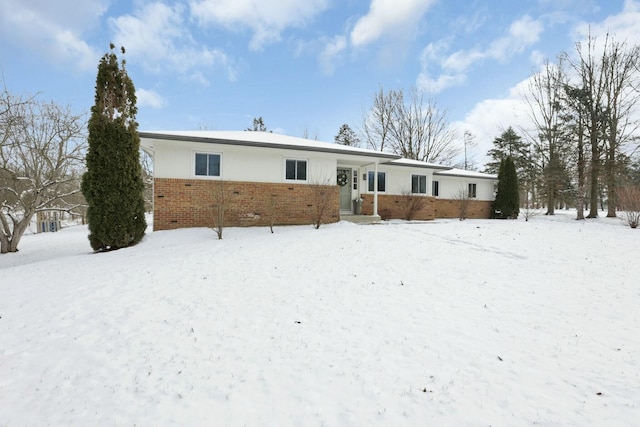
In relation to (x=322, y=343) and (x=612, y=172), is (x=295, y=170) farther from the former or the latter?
(x=612, y=172)

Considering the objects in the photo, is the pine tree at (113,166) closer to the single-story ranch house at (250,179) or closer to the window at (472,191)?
the single-story ranch house at (250,179)

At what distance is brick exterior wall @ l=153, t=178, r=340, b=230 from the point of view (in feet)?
36.3

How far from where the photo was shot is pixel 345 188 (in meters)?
15.2

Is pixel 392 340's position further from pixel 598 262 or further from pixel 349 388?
pixel 598 262

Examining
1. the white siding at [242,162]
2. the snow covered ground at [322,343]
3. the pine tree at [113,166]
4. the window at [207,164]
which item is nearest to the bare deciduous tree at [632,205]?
the snow covered ground at [322,343]

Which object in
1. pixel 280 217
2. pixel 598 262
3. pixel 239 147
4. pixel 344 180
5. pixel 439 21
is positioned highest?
pixel 439 21

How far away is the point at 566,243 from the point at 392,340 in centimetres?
905

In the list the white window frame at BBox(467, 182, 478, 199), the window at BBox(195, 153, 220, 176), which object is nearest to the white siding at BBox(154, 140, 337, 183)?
the window at BBox(195, 153, 220, 176)

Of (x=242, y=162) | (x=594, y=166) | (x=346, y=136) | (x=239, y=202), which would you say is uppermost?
(x=346, y=136)

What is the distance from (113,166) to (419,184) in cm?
1557

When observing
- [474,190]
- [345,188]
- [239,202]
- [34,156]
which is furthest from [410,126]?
[34,156]

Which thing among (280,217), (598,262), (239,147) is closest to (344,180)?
(280,217)

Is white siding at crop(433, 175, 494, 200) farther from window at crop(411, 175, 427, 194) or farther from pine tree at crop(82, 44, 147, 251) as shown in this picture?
pine tree at crop(82, 44, 147, 251)

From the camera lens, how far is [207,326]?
374cm
